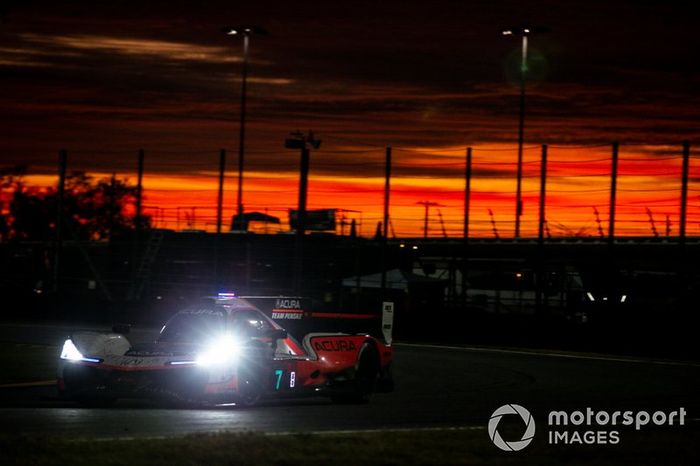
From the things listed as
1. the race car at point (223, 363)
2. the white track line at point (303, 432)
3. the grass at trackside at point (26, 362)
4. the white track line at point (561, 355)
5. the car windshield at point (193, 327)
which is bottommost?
the grass at trackside at point (26, 362)

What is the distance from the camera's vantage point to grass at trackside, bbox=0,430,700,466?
9.93 meters

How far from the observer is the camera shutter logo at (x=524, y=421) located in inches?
456

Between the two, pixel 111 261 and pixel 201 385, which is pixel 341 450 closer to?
pixel 201 385

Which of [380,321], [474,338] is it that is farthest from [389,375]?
[474,338]

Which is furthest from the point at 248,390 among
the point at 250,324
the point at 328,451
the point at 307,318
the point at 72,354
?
the point at 328,451

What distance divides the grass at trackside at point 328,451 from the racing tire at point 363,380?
11.5 feet

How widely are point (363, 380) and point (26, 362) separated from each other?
8.63 metres

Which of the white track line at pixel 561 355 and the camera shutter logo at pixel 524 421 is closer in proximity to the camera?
the camera shutter logo at pixel 524 421

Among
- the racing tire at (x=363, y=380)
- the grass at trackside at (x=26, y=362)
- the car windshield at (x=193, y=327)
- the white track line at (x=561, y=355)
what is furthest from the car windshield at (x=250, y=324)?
the white track line at (x=561, y=355)

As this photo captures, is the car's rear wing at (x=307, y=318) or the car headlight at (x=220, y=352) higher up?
the car's rear wing at (x=307, y=318)

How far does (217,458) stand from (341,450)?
1.29m

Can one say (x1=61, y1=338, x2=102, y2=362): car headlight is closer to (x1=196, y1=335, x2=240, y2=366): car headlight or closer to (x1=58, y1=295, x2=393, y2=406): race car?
(x1=58, y1=295, x2=393, y2=406): race car

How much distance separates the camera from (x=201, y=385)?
13953mm

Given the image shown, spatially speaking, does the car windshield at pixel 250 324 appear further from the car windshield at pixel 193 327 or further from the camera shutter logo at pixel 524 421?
the camera shutter logo at pixel 524 421
